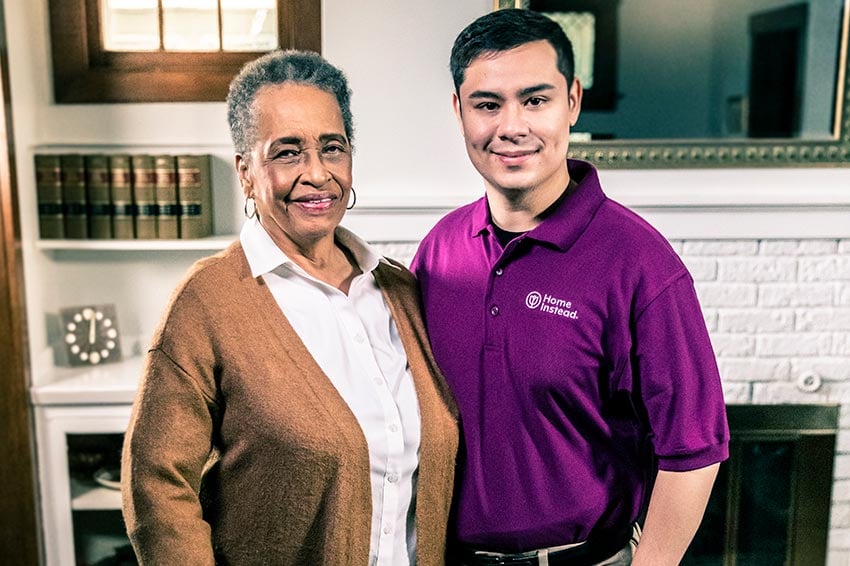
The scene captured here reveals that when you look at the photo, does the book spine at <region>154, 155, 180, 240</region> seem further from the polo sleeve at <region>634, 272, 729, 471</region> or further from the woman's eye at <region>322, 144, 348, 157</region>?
the polo sleeve at <region>634, 272, 729, 471</region>

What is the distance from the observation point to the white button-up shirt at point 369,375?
131 centimetres

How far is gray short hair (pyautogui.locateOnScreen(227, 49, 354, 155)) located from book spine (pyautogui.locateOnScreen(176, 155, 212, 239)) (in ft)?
4.09

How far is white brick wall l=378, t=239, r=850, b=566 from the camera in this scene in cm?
243

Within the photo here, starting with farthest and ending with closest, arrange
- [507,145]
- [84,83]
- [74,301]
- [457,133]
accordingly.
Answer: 1. [74,301]
2. [84,83]
3. [457,133]
4. [507,145]

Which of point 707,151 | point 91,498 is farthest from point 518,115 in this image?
point 91,498

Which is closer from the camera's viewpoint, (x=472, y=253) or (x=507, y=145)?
(x=507, y=145)

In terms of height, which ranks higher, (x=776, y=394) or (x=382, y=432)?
(x=382, y=432)

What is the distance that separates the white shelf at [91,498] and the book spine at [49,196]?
33.8 inches

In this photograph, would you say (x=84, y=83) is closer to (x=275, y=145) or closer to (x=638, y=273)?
(x=275, y=145)

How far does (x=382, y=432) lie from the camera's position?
131 cm

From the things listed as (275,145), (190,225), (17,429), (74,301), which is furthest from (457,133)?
(17,429)

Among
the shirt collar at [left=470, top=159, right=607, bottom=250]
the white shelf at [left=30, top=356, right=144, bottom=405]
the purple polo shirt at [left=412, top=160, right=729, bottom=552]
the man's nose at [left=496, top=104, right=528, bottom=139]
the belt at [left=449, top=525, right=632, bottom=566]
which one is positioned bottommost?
the white shelf at [left=30, top=356, right=144, bottom=405]

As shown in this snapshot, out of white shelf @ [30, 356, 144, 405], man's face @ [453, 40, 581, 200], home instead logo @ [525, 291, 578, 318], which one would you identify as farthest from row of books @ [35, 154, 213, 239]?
home instead logo @ [525, 291, 578, 318]

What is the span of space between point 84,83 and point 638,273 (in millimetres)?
2124
